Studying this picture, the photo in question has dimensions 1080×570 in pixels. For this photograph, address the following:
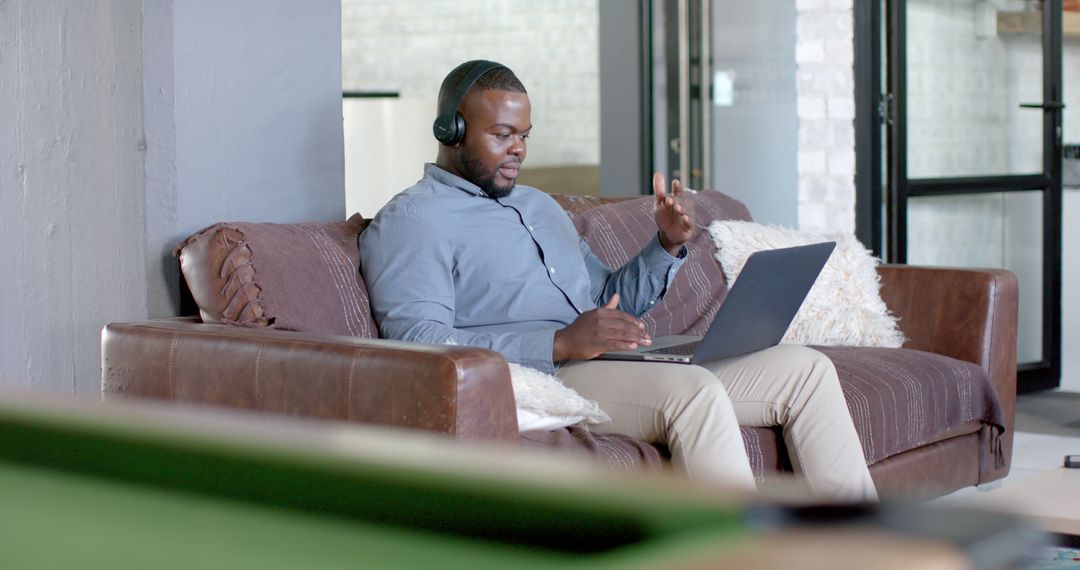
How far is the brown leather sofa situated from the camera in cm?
187

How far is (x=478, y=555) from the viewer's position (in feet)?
2.12

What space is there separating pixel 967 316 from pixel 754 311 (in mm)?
1030

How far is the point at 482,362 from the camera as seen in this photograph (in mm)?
1830

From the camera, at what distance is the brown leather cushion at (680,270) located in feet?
10.2

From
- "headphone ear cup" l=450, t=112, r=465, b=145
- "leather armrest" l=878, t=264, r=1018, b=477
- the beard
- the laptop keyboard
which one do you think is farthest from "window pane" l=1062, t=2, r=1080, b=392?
"headphone ear cup" l=450, t=112, r=465, b=145

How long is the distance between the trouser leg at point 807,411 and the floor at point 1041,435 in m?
0.96

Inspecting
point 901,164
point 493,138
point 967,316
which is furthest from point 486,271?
point 901,164

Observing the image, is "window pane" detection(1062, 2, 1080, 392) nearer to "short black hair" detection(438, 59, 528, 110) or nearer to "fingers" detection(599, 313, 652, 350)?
"short black hair" detection(438, 59, 528, 110)

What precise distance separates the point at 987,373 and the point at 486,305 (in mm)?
1354

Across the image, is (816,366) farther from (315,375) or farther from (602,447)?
(315,375)

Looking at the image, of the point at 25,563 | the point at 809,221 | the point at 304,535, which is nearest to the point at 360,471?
the point at 304,535

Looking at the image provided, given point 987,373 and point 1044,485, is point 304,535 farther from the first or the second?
point 987,373

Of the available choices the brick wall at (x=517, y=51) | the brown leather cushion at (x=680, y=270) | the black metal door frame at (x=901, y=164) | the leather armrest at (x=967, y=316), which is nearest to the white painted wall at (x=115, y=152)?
the brown leather cushion at (x=680, y=270)

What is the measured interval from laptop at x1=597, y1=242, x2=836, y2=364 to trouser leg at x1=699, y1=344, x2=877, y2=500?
0.21 ft
